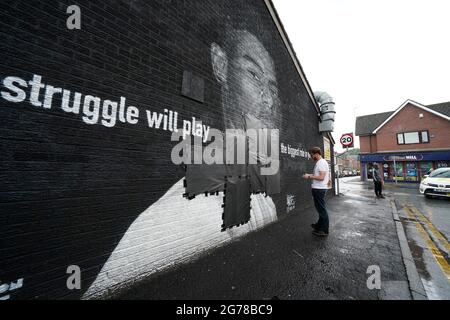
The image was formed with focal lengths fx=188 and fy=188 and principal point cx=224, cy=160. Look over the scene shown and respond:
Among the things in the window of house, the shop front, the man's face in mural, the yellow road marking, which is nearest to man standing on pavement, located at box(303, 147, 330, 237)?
Result: the man's face in mural

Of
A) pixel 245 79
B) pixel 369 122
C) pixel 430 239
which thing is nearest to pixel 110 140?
pixel 245 79

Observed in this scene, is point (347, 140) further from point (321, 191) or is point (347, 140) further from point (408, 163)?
point (408, 163)

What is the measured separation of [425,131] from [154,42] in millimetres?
30379

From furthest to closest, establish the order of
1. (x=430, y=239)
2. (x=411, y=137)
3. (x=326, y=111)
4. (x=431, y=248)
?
(x=411, y=137)
(x=326, y=111)
(x=430, y=239)
(x=431, y=248)

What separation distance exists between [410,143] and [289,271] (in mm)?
28683

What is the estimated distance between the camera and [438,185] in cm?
946

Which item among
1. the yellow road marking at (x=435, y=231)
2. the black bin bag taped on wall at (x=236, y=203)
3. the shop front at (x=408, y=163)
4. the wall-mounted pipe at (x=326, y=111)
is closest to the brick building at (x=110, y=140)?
A: the black bin bag taped on wall at (x=236, y=203)

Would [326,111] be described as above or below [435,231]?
above

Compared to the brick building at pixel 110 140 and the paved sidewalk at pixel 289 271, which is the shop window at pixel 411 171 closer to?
the paved sidewalk at pixel 289 271

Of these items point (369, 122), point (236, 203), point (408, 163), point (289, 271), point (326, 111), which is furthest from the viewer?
point (369, 122)

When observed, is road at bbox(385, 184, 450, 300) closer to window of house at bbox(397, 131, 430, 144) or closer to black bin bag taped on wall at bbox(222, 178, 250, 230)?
black bin bag taped on wall at bbox(222, 178, 250, 230)

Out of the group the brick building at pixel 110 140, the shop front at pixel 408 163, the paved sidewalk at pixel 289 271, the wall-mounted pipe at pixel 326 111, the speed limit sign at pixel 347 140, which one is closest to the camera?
the brick building at pixel 110 140

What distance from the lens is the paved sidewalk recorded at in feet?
7.13

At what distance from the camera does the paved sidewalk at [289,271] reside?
85.6 inches
